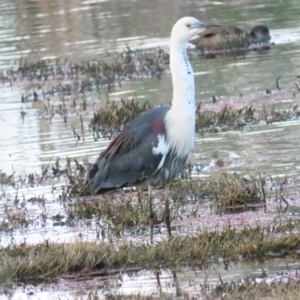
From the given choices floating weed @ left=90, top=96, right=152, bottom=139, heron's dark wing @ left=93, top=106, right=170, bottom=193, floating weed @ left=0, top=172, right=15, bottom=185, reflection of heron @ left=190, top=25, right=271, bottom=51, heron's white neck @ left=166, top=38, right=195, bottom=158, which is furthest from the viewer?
reflection of heron @ left=190, top=25, right=271, bottom=51

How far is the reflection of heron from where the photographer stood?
72.5ft

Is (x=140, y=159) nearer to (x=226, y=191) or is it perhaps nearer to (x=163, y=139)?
(x=163, y=139)

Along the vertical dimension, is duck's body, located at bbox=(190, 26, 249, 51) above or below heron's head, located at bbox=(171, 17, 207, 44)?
below

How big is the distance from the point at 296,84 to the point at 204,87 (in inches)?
82.6

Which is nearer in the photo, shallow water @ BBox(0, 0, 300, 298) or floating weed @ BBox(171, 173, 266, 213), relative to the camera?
floating weed @ BBox(171, 173, 266, 213)

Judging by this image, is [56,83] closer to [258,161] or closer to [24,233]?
[258,161]

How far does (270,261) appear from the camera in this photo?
25.1ft

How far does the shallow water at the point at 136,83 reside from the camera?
11555 millimetres

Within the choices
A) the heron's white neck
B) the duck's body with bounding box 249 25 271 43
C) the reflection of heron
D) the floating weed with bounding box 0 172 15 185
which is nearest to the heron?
the heron's white neck

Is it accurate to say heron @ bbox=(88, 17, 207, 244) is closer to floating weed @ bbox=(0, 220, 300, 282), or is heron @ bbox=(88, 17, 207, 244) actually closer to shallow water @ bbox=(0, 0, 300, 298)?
shallow water @ bbox=(0, 0, 300, 298)

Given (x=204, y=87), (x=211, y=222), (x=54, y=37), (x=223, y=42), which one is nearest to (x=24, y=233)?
(x=211, y=222)

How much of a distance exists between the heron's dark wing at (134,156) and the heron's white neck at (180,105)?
116mm

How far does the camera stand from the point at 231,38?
874 inches

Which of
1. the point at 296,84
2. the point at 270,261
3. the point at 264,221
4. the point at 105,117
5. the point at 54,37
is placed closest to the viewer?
the point at 270,261
